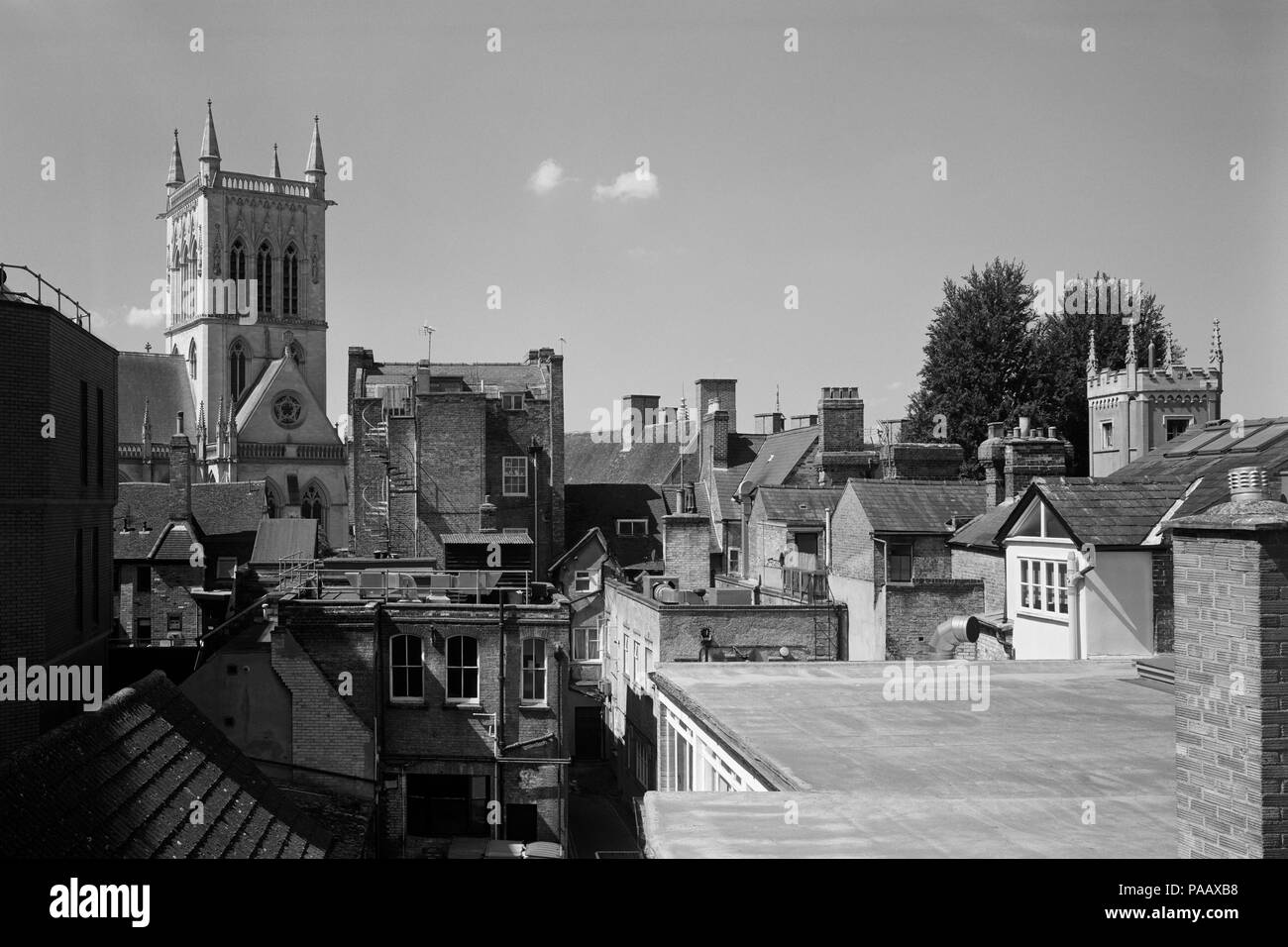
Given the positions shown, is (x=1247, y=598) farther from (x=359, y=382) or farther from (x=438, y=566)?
(x=359, y=382)

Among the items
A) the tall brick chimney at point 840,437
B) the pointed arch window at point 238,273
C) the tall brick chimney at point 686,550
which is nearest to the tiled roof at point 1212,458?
the tall brick chimney at point 840,437

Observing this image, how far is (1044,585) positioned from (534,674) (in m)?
10.2

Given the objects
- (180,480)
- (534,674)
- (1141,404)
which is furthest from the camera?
(1141,404)

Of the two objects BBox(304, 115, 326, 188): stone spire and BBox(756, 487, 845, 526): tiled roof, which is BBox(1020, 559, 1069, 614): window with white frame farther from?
BBox(304, 115, 326, 188): stone spire

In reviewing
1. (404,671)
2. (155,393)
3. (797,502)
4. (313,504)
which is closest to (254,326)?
(155,393)

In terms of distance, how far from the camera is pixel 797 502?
111 ft

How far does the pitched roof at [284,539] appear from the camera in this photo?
123 feet

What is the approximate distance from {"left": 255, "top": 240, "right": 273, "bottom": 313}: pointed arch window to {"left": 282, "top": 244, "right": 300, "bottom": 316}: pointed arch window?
3.44 feet

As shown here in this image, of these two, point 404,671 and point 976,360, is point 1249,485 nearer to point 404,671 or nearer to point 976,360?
point 404,671

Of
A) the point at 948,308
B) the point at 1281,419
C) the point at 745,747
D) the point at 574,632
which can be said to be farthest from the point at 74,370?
the point at 948,308

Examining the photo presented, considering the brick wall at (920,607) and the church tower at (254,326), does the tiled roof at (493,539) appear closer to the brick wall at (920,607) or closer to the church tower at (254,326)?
the brick wall at (920,607)

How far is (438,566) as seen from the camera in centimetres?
3328

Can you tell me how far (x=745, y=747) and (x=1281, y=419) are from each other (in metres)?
17.5
